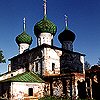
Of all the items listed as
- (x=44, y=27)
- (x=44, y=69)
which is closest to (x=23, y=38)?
(x=44, y=27)

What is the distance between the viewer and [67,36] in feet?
90.8

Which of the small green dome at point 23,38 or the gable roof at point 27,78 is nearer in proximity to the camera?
the gable roof at point 27,78

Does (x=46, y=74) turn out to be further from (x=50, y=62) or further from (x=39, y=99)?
(x=39, y=99)

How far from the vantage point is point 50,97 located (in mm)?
21172

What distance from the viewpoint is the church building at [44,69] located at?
811 inches

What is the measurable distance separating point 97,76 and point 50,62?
6.32m

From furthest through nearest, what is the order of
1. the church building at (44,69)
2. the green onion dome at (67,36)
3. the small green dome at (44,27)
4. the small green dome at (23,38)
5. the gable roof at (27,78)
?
the small green dome at (23,38) → the green onion dome at (67,36) → the small green dome at (44,27) → the gable roof at (27,78) → the church building at (44,69)

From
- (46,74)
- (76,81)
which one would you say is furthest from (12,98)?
(76,81)

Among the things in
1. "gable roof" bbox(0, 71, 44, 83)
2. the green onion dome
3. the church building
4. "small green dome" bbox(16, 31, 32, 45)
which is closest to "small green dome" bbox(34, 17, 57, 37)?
the church building

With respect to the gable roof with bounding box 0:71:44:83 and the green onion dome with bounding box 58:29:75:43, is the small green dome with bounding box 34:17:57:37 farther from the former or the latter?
the gable roof with bounding box 0:71:44:83

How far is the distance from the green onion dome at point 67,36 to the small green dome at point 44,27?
1871 mm

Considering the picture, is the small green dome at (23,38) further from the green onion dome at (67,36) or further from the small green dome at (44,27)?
the green onion dome at (67,36)

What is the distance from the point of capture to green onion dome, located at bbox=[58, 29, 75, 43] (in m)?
27.6

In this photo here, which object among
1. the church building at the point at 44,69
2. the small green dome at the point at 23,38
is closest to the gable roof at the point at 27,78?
the church building at the point at 44,69
